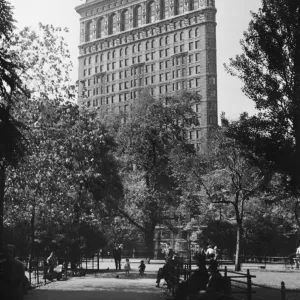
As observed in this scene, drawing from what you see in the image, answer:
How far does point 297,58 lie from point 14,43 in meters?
11.7

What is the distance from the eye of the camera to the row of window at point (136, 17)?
124 m

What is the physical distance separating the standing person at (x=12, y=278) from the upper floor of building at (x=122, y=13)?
116 metres

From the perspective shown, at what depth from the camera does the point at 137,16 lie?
132 m

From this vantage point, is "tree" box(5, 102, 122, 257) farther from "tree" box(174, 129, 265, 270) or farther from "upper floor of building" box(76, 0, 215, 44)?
"upper floor of building" box(76, 0, 215, 44)

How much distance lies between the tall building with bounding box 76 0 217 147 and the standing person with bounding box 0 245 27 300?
104 m

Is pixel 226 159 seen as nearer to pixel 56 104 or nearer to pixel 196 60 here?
pixel 56 104

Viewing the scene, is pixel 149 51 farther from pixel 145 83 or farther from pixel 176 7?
pixel 176 7

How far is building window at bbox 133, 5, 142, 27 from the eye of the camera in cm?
13125

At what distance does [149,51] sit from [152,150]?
247 feet

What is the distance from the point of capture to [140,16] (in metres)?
132

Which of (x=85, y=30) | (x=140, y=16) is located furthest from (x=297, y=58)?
(x=85, y=30)

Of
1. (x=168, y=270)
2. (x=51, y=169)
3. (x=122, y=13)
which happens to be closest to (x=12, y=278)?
(x=168, y=270)

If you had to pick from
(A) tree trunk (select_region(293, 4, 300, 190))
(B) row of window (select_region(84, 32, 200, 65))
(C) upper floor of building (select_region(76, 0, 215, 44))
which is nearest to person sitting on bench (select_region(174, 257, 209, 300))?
(A) tree trunk (select_region(293, 4, 300, 190))

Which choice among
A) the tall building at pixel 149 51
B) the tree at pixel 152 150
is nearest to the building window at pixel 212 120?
the tall building at pixel 149 51
